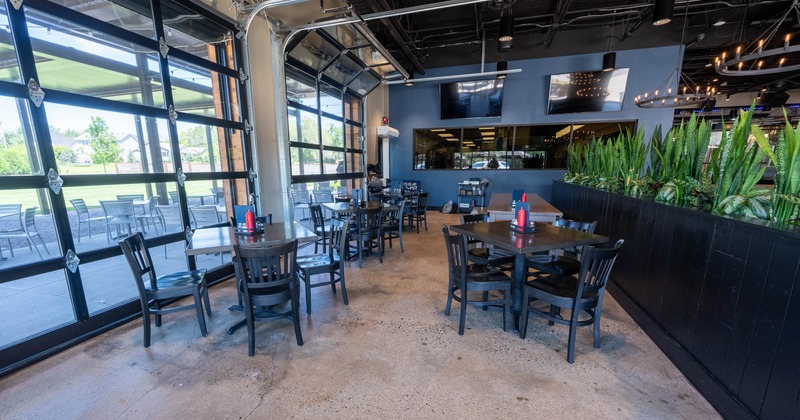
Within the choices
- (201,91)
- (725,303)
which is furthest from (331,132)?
(725,303)

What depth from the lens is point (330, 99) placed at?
6.30m

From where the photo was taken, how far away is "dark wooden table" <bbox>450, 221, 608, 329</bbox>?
220 cm

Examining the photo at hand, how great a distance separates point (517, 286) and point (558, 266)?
0.50m

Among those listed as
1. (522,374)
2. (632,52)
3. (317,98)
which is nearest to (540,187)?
(632,52)

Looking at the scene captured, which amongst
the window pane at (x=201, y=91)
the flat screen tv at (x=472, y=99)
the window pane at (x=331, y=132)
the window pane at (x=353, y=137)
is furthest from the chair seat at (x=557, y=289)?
the flat screen tv at (x=472, y=99)

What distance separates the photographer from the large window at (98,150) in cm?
213

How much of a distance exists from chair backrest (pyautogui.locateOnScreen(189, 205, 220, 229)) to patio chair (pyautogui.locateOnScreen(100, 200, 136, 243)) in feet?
1.81

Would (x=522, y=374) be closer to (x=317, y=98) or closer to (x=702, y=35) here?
(x=317, y=98)

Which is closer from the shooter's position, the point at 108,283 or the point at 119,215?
the point at 108,283

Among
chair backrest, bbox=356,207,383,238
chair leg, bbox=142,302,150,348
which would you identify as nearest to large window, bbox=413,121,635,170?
chair backrest, bbox=356,207,383,238

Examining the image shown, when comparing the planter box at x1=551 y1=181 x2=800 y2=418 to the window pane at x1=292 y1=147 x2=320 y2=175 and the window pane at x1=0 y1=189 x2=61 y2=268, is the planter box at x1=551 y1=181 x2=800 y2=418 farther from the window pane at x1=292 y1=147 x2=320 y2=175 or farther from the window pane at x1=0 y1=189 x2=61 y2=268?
the window pane at x1=292 y1=147 x2=320 y2=175

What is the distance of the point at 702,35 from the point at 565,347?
8.42 meters

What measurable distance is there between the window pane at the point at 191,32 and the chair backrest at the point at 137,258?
7.20 ft

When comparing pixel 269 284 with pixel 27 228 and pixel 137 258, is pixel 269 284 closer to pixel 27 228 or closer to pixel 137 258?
pixel 137 258
